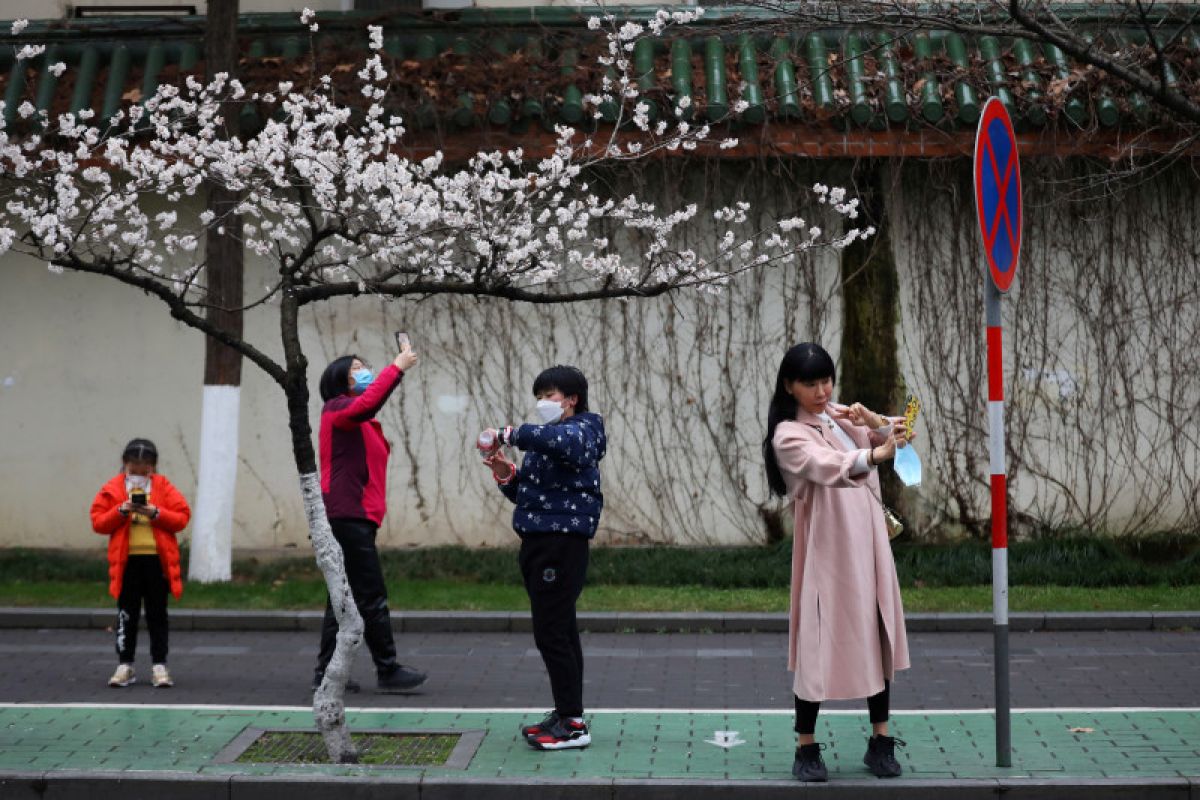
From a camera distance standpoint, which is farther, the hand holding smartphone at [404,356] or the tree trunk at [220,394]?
the tree trunk at [220,394]

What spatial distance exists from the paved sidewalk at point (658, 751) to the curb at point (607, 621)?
3.34m

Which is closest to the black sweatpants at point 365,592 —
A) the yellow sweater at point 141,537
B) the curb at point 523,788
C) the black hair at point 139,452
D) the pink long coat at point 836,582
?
the yellow sweater at point 141,537

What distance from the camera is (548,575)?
26.4ft

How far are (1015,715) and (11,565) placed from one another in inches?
360

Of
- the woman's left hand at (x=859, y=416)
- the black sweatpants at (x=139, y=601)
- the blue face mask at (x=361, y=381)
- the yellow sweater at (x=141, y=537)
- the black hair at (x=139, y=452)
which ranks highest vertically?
the blue face mask at (x=361, y=381)

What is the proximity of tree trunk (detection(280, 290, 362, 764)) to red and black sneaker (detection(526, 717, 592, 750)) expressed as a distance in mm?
839

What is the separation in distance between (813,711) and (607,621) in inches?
201

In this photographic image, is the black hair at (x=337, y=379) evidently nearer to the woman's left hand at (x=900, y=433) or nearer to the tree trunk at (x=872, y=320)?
the woman's left hand at (x=900, y=433)

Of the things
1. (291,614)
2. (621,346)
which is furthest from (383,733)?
(621,346)

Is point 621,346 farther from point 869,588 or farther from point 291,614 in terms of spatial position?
point 869,588

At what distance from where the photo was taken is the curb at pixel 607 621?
476 inches

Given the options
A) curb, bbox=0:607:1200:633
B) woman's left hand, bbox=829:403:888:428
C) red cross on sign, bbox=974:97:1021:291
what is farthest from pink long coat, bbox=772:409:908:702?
curb, bbox=0:607:1200:633

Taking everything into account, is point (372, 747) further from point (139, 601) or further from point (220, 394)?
point (220, 394)

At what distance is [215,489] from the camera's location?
13695mm
